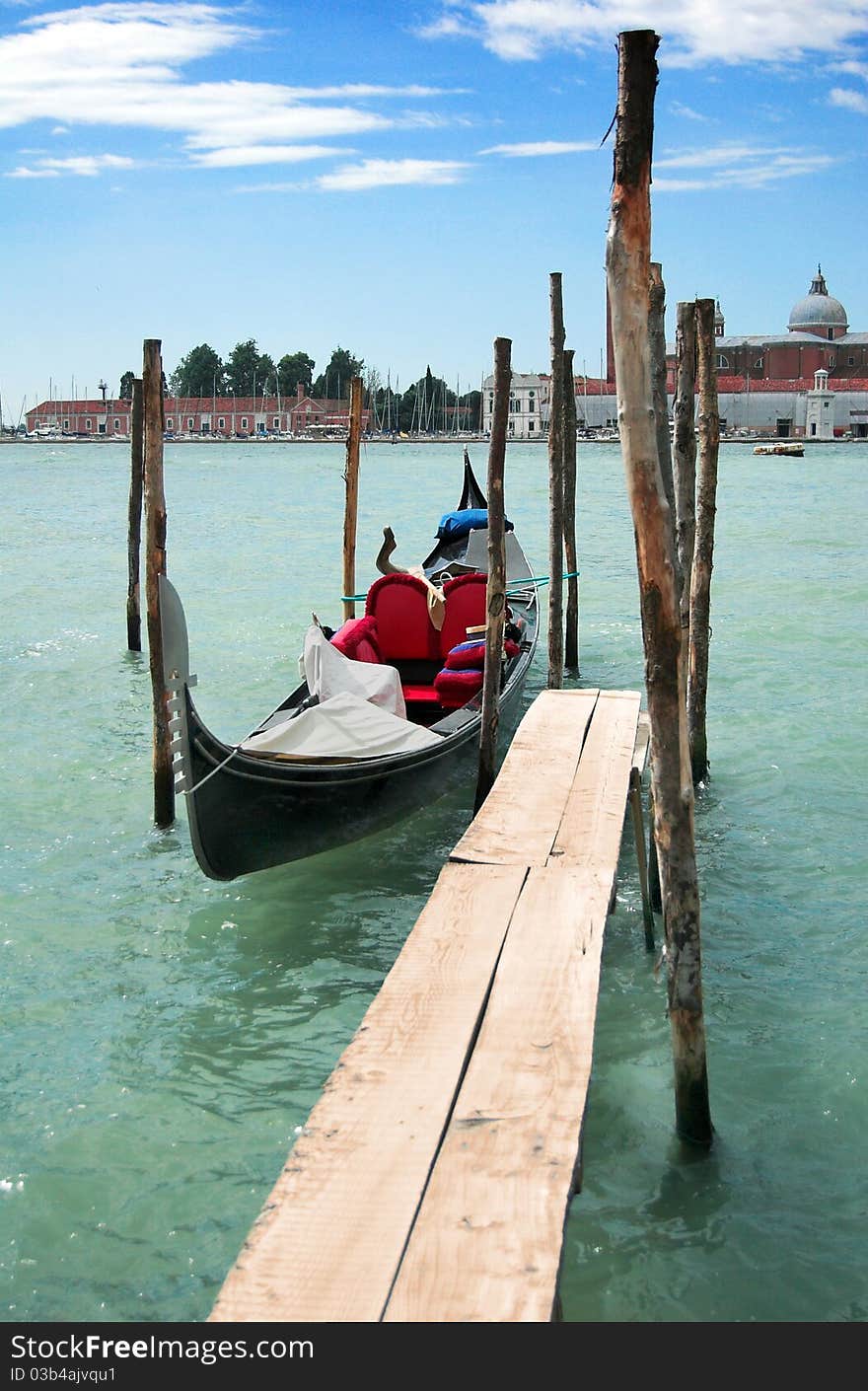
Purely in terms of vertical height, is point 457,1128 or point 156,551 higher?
point 156,551

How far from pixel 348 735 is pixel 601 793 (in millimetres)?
1156

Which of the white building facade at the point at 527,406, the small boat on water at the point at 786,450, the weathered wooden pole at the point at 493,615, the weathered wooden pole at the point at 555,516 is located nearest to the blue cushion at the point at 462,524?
the weathered wooden pole at the point at 555,516

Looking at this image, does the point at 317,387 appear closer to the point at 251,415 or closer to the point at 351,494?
the point at 251,415

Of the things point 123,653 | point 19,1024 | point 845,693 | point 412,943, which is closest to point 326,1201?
point 412,943

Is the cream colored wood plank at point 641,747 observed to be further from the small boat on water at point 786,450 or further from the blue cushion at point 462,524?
the small boat on water at point 786,450

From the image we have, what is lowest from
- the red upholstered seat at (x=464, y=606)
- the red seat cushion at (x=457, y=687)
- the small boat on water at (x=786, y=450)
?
the red seat cushion at (x=457, y=687)

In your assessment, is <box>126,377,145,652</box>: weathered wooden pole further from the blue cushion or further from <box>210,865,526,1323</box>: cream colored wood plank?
<box>210,865,526,1323</box>: cream colored wood plank

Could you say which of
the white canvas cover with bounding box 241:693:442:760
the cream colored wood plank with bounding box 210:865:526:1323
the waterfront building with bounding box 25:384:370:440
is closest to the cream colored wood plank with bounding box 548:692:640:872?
the cream colored wood plank with bounding box 210:865:526:1323

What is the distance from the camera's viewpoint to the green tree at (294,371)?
85.9 meters

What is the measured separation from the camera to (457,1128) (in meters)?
1.93

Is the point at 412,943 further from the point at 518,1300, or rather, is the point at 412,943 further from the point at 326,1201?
the point at 518,1300

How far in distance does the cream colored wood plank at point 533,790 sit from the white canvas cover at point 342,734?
0.43m

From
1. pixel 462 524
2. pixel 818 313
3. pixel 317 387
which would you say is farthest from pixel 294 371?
pixel 462 524

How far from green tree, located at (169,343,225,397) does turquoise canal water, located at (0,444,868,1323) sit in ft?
262
